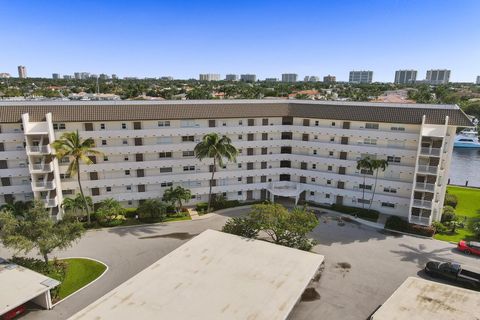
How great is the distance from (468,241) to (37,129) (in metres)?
58.5

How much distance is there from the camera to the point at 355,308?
31.9 m

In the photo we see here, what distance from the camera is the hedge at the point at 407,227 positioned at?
47.5 metres

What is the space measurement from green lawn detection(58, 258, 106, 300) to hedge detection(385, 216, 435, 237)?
3860 centimetres

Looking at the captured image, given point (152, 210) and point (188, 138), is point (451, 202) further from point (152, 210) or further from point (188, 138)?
point (152, 210)

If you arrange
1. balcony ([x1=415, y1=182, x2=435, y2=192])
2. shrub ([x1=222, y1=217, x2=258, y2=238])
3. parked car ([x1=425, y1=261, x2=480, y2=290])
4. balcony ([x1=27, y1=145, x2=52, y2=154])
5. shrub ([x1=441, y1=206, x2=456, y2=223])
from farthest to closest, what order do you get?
shrub ([x1=441, y1=206, x2=456, y2=223]), balcony ([x1=415, y1=182, x2=435, y2=192]), balcony ([x1=27, y1=145, x2=52, y2=154]), shrub ([x1=222, y1=217, x2=258, y2=238]), parked car ([x1=425, y1=261, x2=480, y2=290])

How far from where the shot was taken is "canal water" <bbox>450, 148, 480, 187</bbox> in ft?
279

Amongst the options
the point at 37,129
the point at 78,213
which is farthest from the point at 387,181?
the point at 37,129

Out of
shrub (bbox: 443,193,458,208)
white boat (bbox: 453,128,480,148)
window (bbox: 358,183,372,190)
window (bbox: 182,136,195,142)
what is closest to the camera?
window (bbox: 182,136,195,142)

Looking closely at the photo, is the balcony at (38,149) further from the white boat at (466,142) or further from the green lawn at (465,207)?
the white boat at (466,142)

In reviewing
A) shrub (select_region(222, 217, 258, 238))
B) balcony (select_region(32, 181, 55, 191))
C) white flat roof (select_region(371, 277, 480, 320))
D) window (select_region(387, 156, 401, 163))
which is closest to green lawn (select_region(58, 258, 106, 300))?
balcony (select_region(32, 181, 55, 191))

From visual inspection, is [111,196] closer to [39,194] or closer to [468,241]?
[39,194]

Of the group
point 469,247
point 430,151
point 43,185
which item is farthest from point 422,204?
point 43,185

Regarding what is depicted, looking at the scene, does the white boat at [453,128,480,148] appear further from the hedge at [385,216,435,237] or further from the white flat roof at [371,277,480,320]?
the white flat roof at [371,277,480,320]

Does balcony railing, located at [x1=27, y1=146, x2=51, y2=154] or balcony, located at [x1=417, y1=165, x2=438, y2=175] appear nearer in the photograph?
balcony railing, located at [x1=27, y1=146, x2=51, y2=154]
